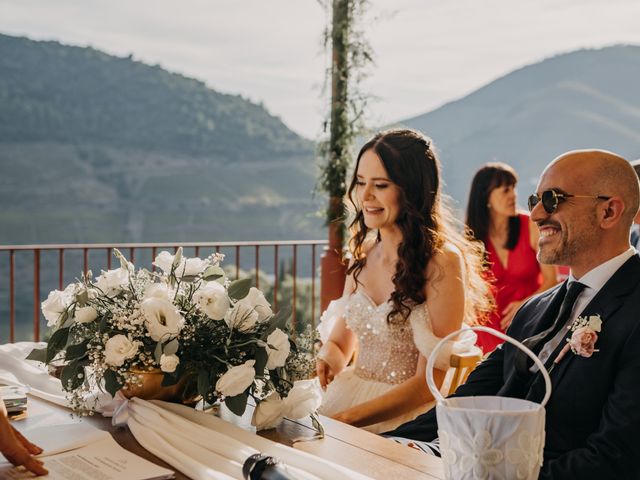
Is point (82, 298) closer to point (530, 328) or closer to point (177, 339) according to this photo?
point (177, 339)

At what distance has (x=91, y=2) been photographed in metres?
19.5

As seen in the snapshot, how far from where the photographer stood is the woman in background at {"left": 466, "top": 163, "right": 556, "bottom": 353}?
4.48 m

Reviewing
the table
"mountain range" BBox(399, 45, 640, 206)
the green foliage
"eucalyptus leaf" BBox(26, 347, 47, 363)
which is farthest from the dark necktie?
"mountain range" BBox(399, 45, 640, 206)

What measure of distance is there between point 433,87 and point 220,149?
885cm

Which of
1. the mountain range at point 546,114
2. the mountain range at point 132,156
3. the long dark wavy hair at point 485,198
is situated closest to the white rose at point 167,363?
the long dark wavy hair at point 485,198

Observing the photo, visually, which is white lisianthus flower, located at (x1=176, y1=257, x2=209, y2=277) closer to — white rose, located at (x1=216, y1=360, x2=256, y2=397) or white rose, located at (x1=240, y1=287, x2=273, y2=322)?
white rose, located at (x1=240, y1=287, x2=273, y2=322)

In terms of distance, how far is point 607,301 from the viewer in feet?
5.53

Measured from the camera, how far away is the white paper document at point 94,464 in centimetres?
129

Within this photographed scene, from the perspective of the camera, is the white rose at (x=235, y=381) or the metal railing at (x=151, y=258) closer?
the white rose at (x=235, y=381)

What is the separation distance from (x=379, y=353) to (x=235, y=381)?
1110 millimetres

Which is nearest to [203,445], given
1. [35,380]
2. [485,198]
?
[35,380]

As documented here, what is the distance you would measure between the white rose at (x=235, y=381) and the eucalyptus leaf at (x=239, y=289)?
0.18 m

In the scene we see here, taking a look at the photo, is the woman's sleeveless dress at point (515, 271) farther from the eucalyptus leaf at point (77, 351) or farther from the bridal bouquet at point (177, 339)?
the eucalyptus leaf at point (77, 351)

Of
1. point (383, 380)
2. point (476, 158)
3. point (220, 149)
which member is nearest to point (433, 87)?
point (476, 158)
